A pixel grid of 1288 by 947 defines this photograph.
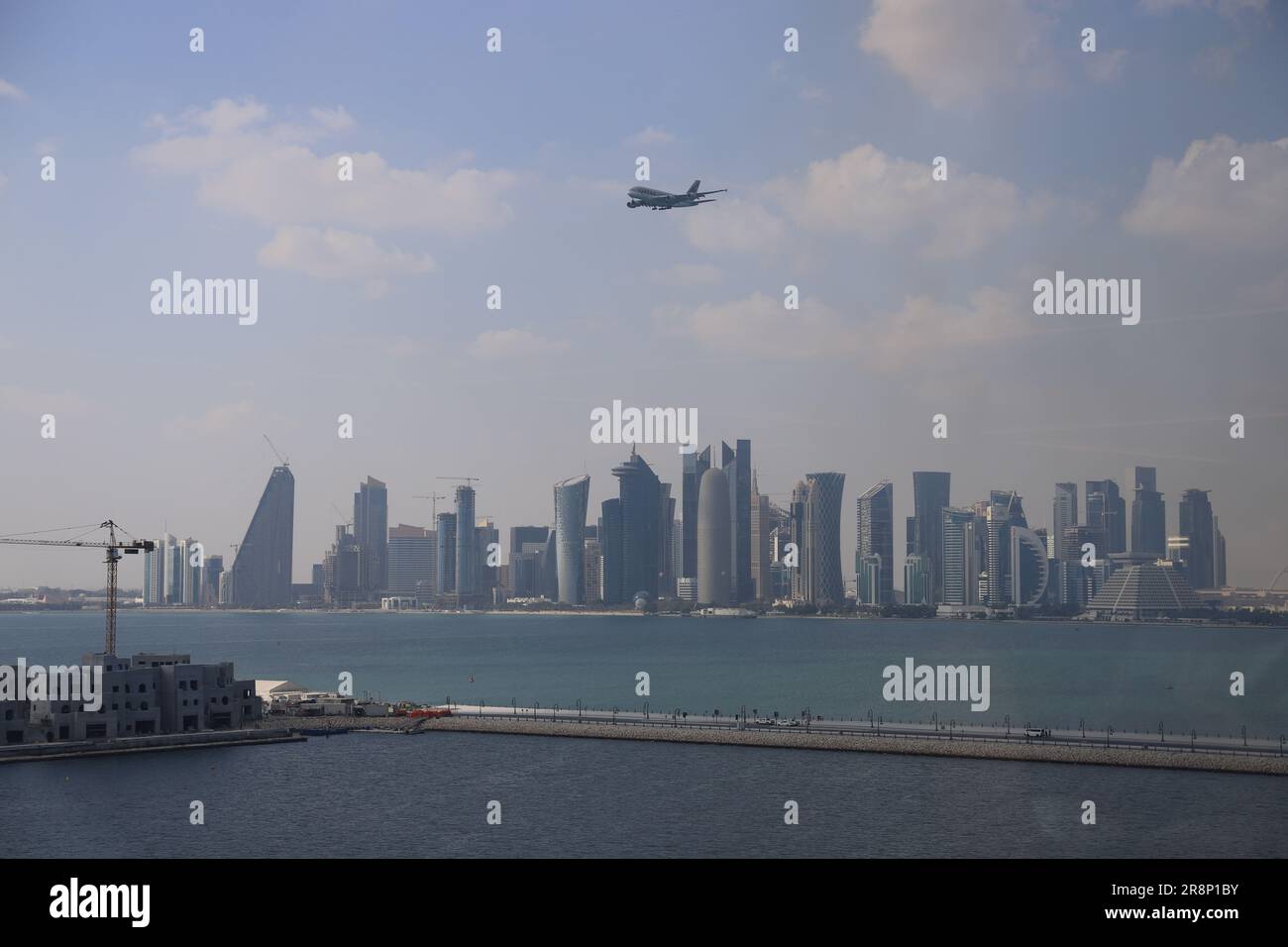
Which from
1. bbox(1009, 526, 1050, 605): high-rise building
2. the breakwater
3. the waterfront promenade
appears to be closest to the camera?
the waterfront promenade

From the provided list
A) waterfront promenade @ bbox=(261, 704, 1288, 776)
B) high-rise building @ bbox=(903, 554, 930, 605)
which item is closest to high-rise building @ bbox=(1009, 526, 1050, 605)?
high-rise building @ bbox=(903, 554, 930, 605)

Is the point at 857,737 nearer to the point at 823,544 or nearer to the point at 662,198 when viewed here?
the point at 662,198

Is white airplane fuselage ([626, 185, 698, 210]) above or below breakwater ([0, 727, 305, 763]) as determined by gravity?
above

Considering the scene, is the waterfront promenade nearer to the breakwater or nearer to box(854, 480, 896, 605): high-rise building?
the breakwater

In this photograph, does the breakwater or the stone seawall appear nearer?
the stone seawall

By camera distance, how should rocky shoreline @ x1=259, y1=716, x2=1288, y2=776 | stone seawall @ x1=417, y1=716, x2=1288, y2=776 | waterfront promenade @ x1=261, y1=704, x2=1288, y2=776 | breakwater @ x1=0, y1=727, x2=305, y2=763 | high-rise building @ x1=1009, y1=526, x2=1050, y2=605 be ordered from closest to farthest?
stone seawall @ x1=417, y1=716, x2=1288, y2=776 < rocky shoreline @ x1=259, y1=716, x2=1288, y2=776 < waterfront promenade @ x1=261, y1=704, x2=1288, y2=776 < breakwater @ x1=0, y1=727, x2=305, y2=763 < high-rise building @ x1=1009, y1=526, x2=1050, y2=605

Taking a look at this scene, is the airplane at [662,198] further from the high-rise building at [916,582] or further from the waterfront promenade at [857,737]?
the high-rise building at [916,582]

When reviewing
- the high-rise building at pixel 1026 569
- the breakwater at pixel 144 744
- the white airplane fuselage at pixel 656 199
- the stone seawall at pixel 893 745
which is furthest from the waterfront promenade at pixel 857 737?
the high-rise building at pixel 1026 569

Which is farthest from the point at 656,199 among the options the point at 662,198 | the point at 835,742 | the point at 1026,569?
the point at 1026,569
